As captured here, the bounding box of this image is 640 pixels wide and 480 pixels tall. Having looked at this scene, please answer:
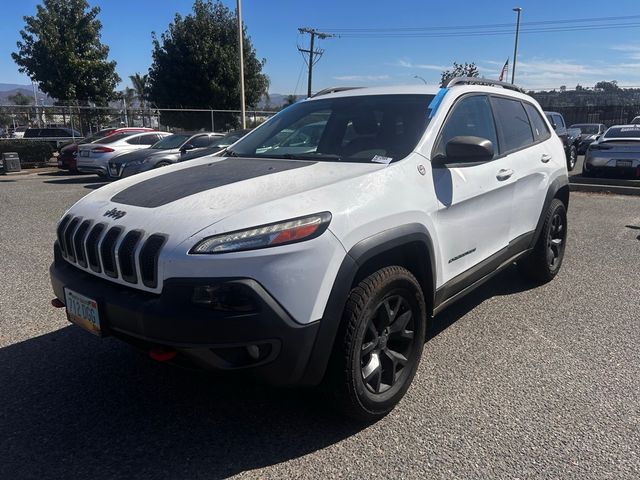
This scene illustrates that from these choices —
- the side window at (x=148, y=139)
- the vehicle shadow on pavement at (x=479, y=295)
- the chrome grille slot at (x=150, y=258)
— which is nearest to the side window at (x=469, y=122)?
the vehicle shadow on pavement at (x=479, y=295)

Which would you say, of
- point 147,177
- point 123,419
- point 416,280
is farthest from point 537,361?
point 147,177

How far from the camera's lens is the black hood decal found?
2.80 metres

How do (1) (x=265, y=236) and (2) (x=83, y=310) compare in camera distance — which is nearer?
(1) (x=265, y=236)

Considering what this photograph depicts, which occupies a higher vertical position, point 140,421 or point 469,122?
Answer: point 469,122

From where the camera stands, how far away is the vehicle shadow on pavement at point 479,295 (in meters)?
4.18

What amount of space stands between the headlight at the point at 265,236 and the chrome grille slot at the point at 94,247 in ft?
→ 2.28

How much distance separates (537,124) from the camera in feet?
16.3

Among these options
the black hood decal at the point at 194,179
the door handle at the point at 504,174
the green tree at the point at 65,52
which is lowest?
the door handle at the point at 504,174

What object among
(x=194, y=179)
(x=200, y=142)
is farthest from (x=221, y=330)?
(x=200, y=142)

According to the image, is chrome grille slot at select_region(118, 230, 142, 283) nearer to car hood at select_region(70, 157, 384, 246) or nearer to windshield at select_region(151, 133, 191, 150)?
car hood at select_region(70, 157, 384, 246)

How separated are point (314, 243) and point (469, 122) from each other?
196 cm

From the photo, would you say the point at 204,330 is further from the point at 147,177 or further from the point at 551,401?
the point at 551,401

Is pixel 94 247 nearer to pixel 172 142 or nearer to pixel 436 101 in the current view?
pixel 436 101

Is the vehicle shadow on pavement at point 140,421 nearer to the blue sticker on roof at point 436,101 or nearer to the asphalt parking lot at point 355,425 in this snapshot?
the asphalt parking lot at point 355,425
